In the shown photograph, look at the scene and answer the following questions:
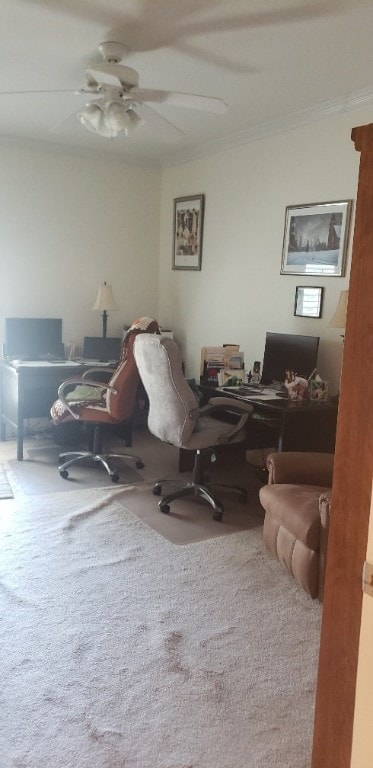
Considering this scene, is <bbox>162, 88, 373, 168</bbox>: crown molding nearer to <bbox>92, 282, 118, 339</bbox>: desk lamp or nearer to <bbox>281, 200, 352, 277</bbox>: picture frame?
<bbox>281, 200, 352, 277</bbox>: picture frame

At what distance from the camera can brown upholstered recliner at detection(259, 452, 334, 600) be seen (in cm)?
254

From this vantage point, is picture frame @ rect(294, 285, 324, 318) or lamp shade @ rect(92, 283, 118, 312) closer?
picture frame @ rect(294, 285, 324, 318)

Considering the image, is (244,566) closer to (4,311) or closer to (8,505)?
(8,505)

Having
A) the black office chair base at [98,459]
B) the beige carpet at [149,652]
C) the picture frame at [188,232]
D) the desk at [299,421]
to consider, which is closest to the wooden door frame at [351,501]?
the beige carpet at [149,652]

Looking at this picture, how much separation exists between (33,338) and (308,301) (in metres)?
2.32

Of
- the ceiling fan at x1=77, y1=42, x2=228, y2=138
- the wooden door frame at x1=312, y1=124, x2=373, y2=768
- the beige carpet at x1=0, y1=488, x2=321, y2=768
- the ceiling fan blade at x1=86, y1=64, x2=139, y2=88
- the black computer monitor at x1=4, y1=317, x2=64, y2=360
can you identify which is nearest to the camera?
the wooden door frame at x1=312, y1=124, x2=373, y2=768

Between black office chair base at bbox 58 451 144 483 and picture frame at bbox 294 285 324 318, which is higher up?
picture frame at bbox 294 285 324 318

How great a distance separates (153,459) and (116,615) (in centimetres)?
219

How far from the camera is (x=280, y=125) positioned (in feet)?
13.3

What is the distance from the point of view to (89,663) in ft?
6.91

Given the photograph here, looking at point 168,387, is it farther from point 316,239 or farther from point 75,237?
point 75,237

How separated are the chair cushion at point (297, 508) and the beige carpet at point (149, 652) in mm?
268

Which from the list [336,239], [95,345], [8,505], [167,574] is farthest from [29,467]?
[336,239]

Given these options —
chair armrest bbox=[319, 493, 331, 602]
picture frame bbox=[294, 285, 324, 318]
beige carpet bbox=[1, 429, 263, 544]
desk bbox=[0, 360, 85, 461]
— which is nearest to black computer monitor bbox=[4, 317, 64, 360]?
desk bbox=[0, 360, 85, 461]
